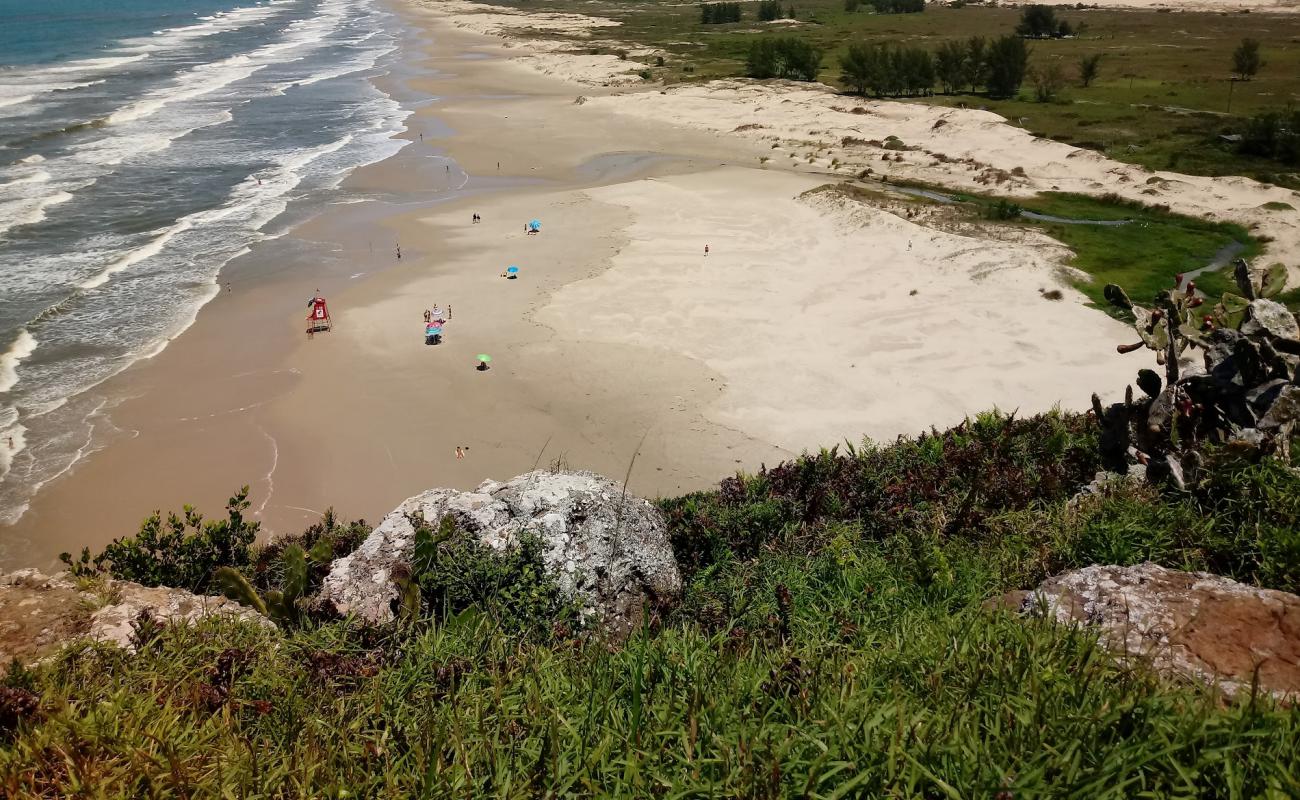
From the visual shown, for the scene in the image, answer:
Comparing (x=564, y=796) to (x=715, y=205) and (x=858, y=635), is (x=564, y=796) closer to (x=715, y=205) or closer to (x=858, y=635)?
(x=858, y=635)

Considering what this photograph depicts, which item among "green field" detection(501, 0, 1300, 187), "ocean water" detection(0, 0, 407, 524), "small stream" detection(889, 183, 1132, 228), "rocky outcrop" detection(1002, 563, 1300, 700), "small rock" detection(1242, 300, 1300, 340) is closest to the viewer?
"rocky outcrop" detection(1002, 563, 1300, 700)

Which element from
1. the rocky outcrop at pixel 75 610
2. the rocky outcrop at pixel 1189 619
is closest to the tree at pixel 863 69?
the rocky outcrop at pixel 1189 619

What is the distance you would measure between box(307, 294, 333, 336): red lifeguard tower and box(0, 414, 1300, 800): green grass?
62.4ft

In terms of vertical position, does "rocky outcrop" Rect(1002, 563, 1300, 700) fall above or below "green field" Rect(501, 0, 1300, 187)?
below

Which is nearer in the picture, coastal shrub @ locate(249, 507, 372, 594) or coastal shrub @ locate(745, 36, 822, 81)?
coastal shrub @ locate(249, 507, 372, 594)

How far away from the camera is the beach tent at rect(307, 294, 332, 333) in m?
22.1

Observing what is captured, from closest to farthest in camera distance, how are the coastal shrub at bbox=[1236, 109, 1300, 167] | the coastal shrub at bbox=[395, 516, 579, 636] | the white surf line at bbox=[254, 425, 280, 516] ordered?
the coastal shrub at bbox=[395, 516, 579, 636] < the white surf line at bbox=[254, 425, 280, 516] < the coastal shrub at bbox=[1236, 109, 1300, 167]

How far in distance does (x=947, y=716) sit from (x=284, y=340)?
72.9 ft

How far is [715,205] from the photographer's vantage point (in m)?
33.6

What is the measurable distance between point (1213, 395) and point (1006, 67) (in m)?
62.7

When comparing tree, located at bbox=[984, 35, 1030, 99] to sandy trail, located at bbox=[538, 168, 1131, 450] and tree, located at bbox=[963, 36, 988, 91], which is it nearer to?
tree, located at bbox=[963, 36, 988, 91]

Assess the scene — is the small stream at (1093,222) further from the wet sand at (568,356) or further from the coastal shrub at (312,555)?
the coastal shrub at (312,555)

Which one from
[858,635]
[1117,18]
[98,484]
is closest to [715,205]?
[98,484]

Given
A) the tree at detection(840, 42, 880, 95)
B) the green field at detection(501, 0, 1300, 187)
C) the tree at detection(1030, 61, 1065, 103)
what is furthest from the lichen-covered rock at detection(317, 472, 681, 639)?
the tree at detection(840, 42, 880, 95)
